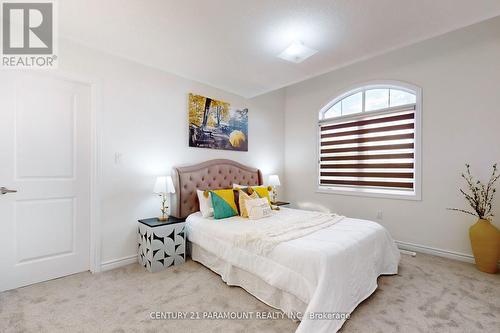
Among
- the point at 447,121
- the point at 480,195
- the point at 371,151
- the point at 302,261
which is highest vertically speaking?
the point at 447,121

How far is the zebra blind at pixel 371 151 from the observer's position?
3.51 meters

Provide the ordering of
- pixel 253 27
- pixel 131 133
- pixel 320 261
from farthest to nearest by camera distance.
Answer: pixel 131 133
pixel 253 27
pixel 320 261

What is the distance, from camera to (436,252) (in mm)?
3170

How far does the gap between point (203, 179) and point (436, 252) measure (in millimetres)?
3386

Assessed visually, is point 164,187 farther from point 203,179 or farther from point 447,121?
point 447,121

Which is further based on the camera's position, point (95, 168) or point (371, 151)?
point (371, 151)

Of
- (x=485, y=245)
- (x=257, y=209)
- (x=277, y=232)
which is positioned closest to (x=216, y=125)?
(x=257, y=209)

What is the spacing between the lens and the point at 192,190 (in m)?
3.37

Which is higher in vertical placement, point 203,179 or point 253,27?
point 253,27

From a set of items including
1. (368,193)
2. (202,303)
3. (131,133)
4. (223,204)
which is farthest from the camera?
(368,193)

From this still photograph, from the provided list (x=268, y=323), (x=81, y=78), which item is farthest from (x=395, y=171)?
(x=81, y=78)

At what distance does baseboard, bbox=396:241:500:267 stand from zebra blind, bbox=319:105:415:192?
2.63 ft

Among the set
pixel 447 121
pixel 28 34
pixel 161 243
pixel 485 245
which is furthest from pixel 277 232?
pixel 28 34

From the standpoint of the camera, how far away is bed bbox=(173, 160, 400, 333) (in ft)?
5.69
